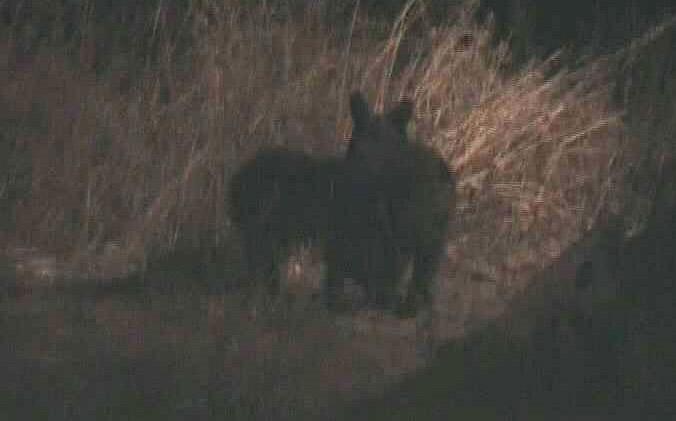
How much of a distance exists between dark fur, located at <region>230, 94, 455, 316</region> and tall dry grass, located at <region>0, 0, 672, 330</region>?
21.1 inches

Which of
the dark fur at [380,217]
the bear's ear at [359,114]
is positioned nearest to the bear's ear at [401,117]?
the dark fur at [380,217]

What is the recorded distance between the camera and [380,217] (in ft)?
21.5

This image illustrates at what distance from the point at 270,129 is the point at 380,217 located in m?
2.12

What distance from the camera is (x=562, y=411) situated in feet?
18.3

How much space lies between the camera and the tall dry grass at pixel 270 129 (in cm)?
760

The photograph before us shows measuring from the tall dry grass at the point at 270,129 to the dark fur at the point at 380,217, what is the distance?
537 millimetres

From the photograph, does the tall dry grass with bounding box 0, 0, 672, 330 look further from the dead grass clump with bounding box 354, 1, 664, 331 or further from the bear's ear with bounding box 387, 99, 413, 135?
the bear's ear with bounding box 387, 99, 413, 135

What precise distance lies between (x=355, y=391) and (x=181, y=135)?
324cm

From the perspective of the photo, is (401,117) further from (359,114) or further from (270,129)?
(270,129)

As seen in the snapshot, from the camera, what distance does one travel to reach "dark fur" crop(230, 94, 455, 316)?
21.7 feet

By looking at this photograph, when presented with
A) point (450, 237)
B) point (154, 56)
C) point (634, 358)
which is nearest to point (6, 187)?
point (154, 56)

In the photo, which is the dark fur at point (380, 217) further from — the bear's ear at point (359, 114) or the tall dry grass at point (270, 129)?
the tall dry grass at point (270, 129)

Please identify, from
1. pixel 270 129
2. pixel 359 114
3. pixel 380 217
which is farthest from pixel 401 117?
pixel 270 129

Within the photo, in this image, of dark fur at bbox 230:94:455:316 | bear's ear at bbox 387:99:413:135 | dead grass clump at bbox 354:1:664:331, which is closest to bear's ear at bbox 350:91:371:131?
dark fur at bbox 230:94:455:316
